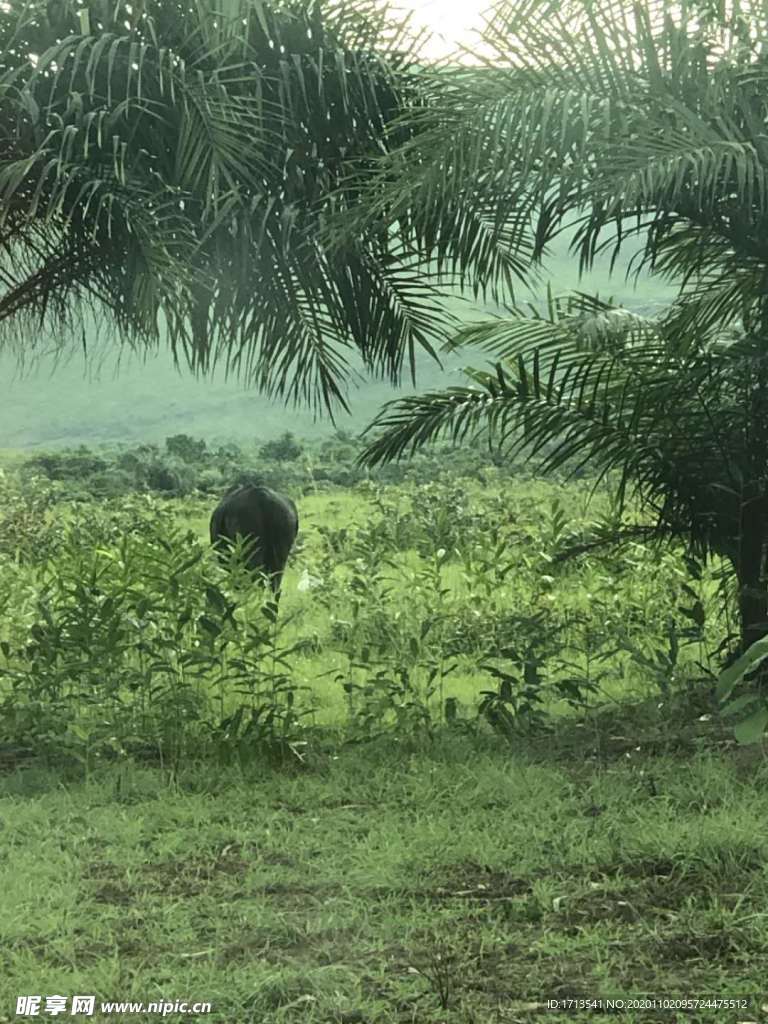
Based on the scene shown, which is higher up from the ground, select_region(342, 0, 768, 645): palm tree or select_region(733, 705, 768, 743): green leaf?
select_region(342, 0, 768, 645): palm tree

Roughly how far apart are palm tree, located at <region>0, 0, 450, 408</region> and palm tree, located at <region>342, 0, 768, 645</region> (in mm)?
328

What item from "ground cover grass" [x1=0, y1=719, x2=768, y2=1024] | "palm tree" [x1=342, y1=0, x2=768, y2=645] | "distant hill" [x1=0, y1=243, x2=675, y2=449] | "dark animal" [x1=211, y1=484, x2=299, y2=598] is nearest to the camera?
"ground cover grass" [x1=0, y1=719, x2=768, y2=1024]

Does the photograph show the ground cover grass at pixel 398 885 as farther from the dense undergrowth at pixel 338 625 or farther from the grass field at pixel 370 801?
the dense undergrowth at pixel 338 625

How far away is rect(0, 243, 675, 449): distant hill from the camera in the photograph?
632 centimetres

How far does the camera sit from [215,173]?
5324mm

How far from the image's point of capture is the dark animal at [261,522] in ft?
23.7

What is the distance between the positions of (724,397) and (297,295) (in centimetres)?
185

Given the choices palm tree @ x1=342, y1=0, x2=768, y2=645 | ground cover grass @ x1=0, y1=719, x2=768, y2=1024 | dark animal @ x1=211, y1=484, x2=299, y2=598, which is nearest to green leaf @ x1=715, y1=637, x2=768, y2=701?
ground cover grass @ x1=0, y1=719, x2=768, y2=1024

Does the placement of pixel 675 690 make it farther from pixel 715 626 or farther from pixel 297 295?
pixel 297 295

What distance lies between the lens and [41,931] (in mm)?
3619

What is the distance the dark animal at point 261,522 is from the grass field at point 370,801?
143mm

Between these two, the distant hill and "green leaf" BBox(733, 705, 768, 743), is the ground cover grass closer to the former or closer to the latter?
"green leaf" BBox(733, 705, 768, 743)

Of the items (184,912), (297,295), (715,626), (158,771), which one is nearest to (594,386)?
(297,295)

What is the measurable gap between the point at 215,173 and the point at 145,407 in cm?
143
